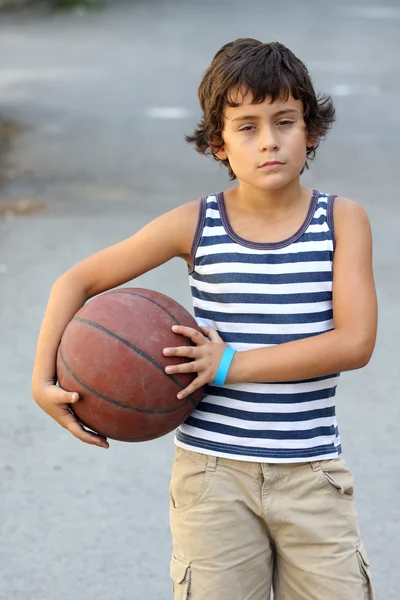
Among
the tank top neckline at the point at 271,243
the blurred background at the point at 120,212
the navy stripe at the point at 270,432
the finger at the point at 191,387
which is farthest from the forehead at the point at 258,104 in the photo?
the blurred background at the point at 120,212

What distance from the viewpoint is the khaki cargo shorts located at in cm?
267

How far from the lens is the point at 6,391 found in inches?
210

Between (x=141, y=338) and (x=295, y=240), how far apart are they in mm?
453

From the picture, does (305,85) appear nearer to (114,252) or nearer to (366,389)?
(114,252)

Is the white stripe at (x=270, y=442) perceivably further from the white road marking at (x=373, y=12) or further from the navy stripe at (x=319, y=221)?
the white road marking at (x=373, y=12)

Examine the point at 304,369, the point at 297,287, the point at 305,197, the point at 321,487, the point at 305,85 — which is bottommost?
the point at 321,487

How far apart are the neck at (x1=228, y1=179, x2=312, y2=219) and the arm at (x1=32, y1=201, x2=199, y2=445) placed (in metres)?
0.14

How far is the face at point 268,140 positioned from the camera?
8.72 ft

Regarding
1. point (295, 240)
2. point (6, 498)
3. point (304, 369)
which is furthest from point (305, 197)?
point (6, 498)

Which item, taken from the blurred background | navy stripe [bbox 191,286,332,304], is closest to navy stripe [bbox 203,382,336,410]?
navy stripe [bbox 191,286,332,304]

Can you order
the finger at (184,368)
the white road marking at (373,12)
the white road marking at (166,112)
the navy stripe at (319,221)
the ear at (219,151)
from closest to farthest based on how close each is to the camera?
1. the finger at (184,368)
2. the navy stripe at (319,221)
3. the ear at (219,151)
4. the white road marking at (166,112)
5. the white road marking at (373,12)

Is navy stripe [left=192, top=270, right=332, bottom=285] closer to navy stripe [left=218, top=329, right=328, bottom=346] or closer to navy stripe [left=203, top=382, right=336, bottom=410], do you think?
navy stripe [left=218, top=329, right=328, bottom=346]

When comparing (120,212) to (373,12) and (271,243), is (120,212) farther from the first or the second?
(373,12)

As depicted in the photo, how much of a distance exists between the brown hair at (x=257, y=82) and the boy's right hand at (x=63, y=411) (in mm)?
781
